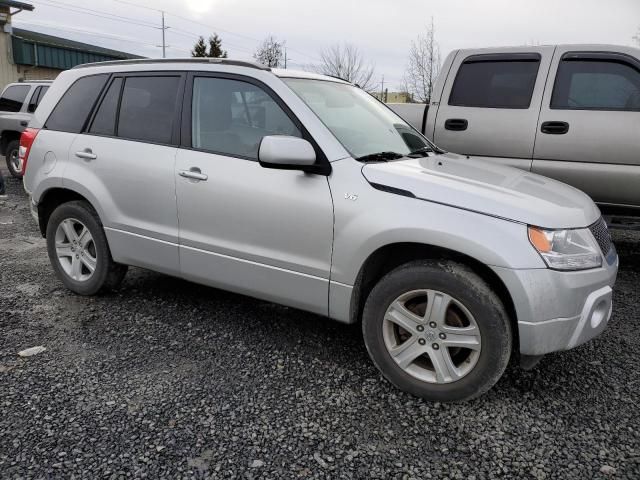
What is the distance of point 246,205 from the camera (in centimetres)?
318

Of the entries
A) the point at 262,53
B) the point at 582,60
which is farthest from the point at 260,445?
Answer: the point at 262,53

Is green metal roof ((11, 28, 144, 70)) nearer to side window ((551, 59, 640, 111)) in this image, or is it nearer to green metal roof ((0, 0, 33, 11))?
green metal roof ((0, 0, 33, 11))

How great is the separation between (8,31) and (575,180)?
2250 centimetres

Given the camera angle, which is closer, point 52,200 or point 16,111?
point 52,200

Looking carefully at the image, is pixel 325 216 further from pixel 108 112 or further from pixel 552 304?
pixel 108 112

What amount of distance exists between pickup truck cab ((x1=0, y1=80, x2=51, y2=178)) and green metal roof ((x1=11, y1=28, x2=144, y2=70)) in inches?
384

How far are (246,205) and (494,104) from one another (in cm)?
314

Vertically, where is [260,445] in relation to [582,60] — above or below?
below

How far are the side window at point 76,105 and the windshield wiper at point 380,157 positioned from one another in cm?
226

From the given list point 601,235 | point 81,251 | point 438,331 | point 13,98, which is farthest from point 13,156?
point 601,235

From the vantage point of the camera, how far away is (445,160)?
3490mm

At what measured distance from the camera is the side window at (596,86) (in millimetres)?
4734

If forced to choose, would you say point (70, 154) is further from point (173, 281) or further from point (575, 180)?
point (575, 180)

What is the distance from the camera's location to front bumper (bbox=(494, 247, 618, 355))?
249cm
